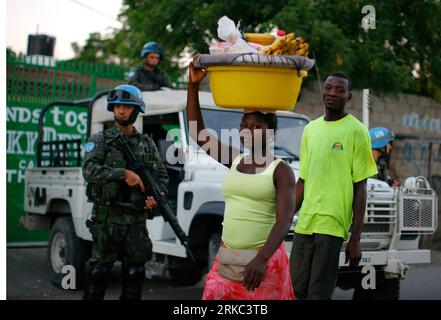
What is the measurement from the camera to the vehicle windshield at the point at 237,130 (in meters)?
7.32

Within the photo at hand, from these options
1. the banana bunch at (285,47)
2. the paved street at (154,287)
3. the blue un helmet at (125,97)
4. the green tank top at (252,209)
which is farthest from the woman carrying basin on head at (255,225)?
the paved street at (154,287)

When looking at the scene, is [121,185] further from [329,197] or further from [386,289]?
[386,289]

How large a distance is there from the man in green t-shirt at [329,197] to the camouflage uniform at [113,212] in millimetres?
1140

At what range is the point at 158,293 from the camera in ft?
27.5

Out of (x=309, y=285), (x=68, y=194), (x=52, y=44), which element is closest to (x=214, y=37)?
(x=52, y=44)

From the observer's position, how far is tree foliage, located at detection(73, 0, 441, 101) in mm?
8992

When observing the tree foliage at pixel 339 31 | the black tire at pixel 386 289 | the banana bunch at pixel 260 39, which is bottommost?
the black tire at pixel 386 289

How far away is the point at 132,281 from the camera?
211 inches

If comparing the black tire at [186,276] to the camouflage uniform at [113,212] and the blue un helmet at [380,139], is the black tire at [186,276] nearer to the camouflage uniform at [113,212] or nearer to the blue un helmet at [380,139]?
the blue un helmet at [380,139]

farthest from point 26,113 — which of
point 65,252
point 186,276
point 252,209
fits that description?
point 252,209

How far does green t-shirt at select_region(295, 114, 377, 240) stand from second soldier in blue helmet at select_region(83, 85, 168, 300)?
1154 millimetres

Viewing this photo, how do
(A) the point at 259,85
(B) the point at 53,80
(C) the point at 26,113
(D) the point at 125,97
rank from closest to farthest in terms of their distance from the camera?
(A) the point at 259,85
(D) the point at 125,97
(C) the point at 26,113
(B) the point at 53,80

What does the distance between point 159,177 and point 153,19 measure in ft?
21.6

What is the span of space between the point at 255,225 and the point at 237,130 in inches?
143
